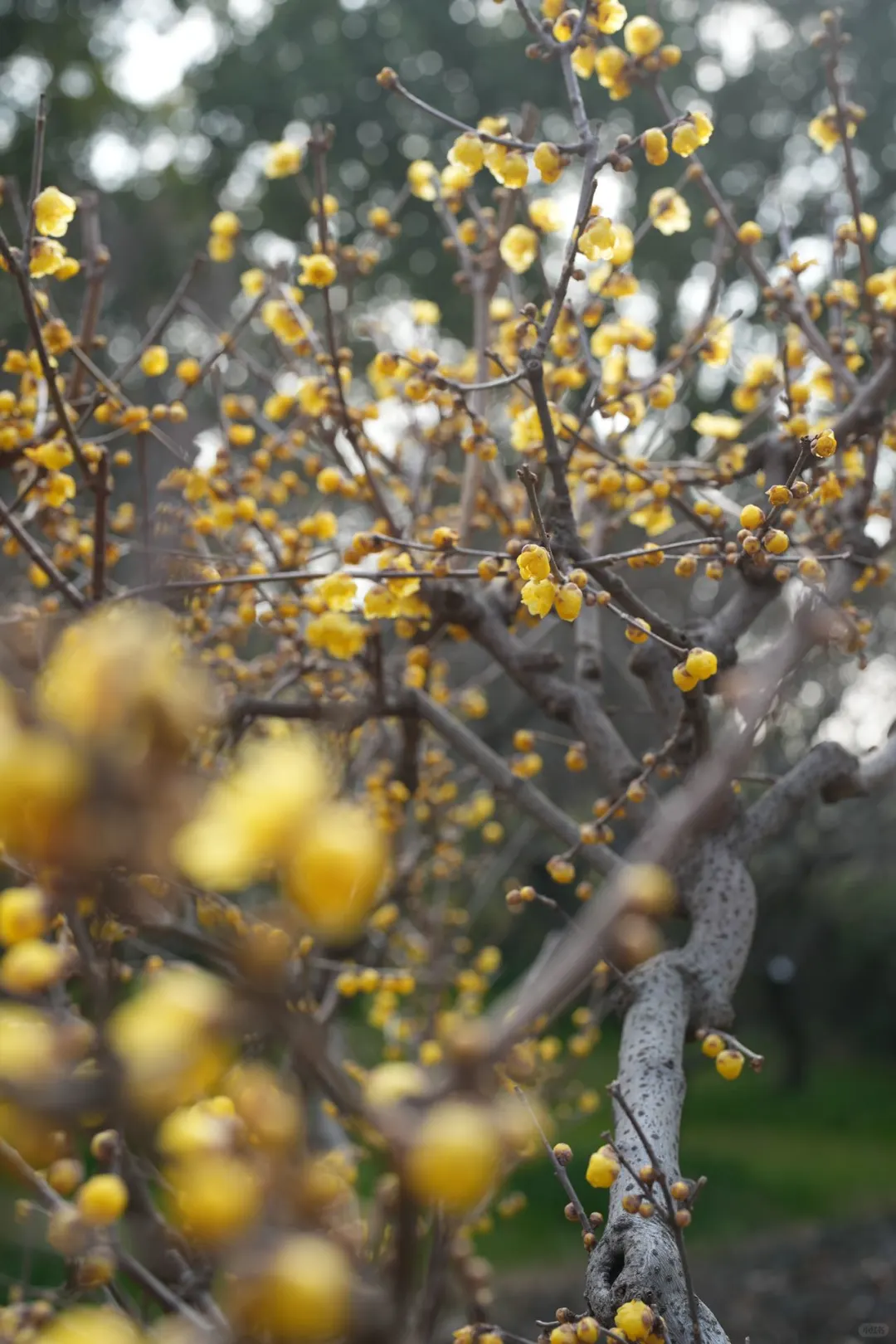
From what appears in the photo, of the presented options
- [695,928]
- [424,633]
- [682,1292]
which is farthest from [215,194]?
[682,1292]

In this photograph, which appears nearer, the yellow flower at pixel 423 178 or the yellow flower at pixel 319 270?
the yellow flower at pixel 319 270

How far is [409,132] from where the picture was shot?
1096 centimetres

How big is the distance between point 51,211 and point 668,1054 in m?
1.84

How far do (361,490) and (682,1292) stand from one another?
185 cm

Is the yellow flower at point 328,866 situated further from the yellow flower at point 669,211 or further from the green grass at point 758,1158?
the green grass at point 758,1158

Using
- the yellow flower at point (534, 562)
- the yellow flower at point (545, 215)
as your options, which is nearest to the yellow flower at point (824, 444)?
the yellow flower at point (534, 562)

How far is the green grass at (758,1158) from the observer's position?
6.51 meters

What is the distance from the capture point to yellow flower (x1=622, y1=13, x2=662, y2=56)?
86.4 inches

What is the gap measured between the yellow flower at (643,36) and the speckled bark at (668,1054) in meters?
1.69

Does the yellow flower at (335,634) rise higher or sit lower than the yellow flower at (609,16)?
lower

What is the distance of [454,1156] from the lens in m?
0.55

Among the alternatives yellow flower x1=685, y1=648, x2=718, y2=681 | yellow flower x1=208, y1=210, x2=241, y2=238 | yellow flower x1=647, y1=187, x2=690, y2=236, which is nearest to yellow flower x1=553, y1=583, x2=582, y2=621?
yellow flower x1=685, y1=648, x2=718, y2=681

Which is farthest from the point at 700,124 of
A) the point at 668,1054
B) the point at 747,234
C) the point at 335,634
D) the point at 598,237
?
the point at 668,1054

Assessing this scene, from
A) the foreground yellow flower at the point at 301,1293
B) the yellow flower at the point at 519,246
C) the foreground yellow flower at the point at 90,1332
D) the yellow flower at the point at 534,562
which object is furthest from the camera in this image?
the yellow flower at the point at 519,246
